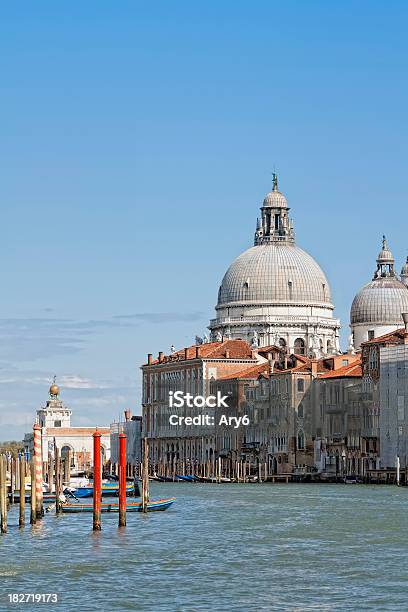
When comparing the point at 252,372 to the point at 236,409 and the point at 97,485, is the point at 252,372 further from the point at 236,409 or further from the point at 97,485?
the point at 97,485

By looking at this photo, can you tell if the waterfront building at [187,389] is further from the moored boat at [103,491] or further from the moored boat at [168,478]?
the moored boat at [103,491]

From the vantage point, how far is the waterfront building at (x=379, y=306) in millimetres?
128125

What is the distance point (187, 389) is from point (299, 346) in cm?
1048

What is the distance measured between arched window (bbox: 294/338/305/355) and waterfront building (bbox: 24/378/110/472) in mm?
28087

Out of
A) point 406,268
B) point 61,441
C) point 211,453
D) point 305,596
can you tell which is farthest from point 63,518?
point 61,441

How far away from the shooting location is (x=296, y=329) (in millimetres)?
131625

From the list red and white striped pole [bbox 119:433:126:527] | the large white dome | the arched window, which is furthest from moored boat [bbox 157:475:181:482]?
red and white striped pole [bbox 119:433:126:527]

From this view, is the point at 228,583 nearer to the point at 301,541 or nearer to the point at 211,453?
the point at 301,541

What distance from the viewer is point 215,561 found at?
39.3m

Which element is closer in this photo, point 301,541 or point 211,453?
point 301,541

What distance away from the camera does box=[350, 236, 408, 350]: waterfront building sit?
420 feet

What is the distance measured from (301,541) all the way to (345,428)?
6130cm

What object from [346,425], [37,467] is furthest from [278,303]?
[37,467]

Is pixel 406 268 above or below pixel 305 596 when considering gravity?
above
